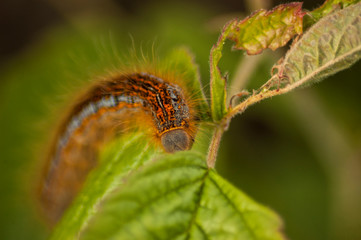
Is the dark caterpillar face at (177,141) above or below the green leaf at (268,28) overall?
below

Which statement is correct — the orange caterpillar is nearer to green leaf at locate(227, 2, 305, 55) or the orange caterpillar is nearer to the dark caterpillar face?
the dark caterpillar face

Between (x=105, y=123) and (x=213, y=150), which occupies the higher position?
(x=105, y=123)

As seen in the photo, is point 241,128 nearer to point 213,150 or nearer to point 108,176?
point 108,176

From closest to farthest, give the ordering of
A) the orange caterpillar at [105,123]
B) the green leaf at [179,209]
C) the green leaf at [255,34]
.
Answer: the green leaf at [179,209], the green leaf at [255,34], the orange caterpillar at [105,123]

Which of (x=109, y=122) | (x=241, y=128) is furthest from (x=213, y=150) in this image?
(x=241, y=128)

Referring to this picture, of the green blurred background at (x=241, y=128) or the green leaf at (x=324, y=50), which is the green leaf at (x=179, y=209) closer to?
the green leaf at (x=324, y=50)

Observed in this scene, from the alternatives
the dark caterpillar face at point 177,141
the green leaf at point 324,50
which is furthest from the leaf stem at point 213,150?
the green leaf at point 324,50

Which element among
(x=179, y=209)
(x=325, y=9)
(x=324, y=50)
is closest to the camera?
(x=179, y=209)

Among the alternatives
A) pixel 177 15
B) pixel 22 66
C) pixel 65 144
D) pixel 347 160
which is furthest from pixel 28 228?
pixel 347 160
